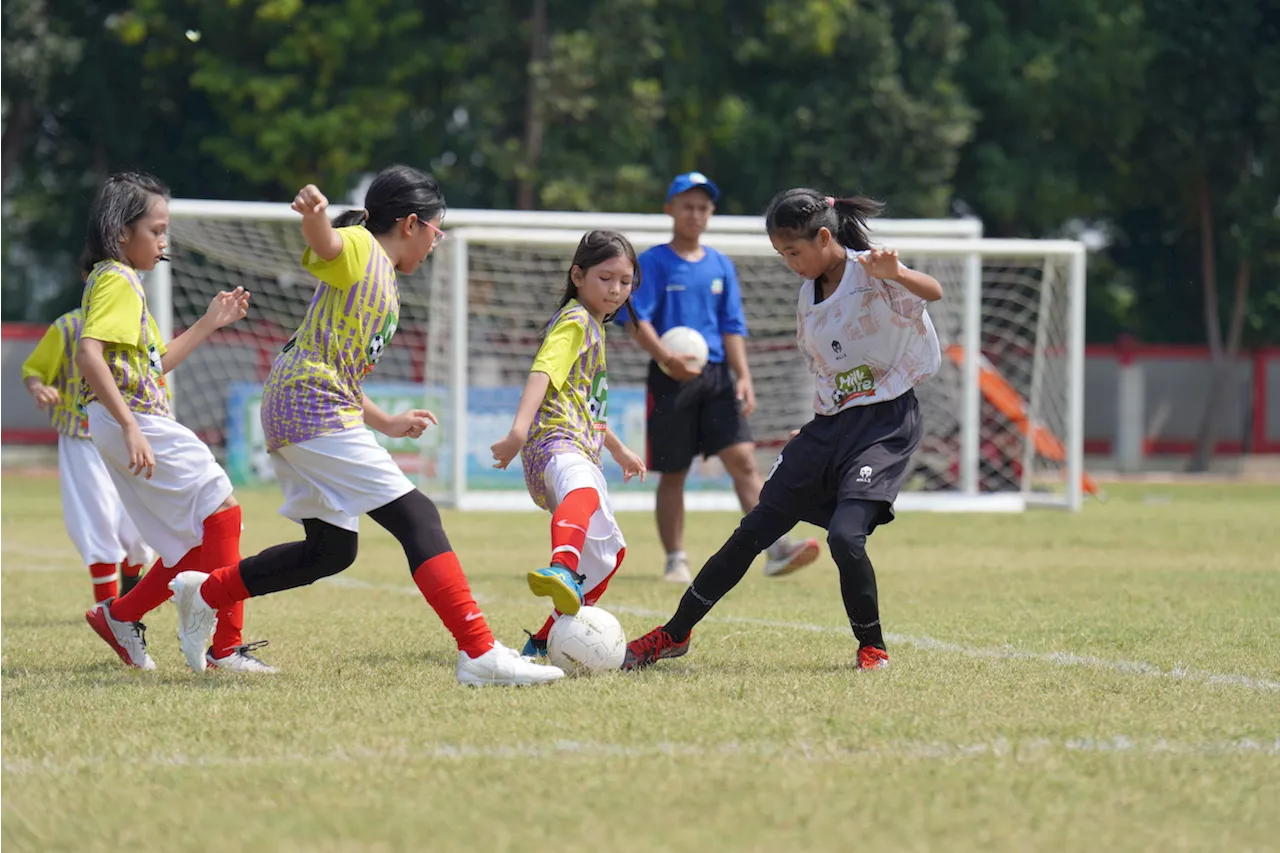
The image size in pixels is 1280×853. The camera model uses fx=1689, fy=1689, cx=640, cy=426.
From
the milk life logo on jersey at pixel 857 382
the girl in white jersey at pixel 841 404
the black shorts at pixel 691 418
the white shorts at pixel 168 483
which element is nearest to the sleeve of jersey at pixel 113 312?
the white shorts at pixel 168 483

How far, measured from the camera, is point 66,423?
22.7ft

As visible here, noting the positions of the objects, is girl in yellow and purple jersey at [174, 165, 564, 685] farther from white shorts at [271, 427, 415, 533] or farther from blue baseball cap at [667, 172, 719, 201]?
blue baseball cap at [667, 172, 719, 201]

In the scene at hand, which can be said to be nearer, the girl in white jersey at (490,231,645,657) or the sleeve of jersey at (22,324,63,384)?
the girl in white jersey at (490,231,645,657)

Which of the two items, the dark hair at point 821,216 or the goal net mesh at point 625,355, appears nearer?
the dark hair at point 821,216

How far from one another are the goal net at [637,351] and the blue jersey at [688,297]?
5.36m

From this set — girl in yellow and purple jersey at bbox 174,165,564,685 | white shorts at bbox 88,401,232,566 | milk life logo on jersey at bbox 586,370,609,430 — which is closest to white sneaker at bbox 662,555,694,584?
→ milk life logo on jersey at bbox 586,370,609,430

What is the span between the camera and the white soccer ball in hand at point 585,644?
5.10 metres

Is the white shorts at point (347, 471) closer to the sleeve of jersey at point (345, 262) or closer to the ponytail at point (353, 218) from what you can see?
the sleeve of jersey at point (345, 262)

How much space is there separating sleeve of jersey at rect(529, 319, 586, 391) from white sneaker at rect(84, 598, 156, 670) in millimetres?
1552

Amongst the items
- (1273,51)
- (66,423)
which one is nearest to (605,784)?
(66,423)

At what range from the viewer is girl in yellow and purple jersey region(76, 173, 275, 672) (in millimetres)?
5352

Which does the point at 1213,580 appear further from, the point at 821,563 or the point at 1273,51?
the point at 1273,51

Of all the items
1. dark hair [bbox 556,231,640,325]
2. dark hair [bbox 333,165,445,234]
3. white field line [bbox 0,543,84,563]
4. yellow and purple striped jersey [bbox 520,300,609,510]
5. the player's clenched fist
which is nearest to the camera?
the player's clenched fist

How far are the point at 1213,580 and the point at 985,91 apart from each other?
74.0 ft
